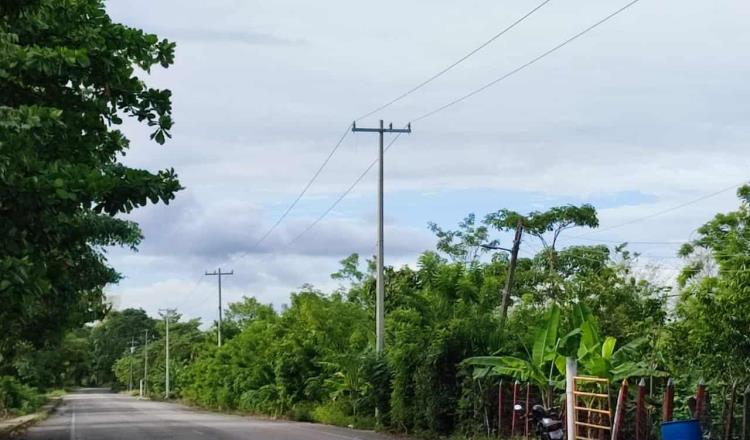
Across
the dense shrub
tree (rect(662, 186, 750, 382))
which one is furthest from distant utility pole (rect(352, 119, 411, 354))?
the dense shrub

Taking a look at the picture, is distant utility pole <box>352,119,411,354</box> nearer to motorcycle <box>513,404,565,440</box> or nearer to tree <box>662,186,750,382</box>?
motorcycle <box>513,404,565,440</box>

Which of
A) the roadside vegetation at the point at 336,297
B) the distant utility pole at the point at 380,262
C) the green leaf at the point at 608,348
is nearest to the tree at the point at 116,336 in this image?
the roadside vegetation at the point at 336,297

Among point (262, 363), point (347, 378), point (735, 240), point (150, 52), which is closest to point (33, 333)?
point (347, 378)

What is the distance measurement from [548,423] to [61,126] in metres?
10.8

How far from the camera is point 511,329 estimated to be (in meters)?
27.0

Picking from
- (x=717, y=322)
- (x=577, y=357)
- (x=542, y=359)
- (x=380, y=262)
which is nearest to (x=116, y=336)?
(x=380, y=262)

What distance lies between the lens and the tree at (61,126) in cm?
981

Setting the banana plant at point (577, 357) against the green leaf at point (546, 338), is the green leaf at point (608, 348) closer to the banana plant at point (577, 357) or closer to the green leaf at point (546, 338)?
the banana plant at point (577, 357)

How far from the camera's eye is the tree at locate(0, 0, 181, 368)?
9812mm

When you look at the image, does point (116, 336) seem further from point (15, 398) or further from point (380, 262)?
point (380, 262)

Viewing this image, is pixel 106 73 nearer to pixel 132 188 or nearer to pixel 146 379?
pixel 132 188

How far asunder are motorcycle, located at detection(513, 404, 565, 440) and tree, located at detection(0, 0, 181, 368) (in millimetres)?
9059

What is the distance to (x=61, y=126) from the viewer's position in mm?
10820

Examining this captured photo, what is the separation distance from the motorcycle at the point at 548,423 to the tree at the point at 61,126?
906cm
